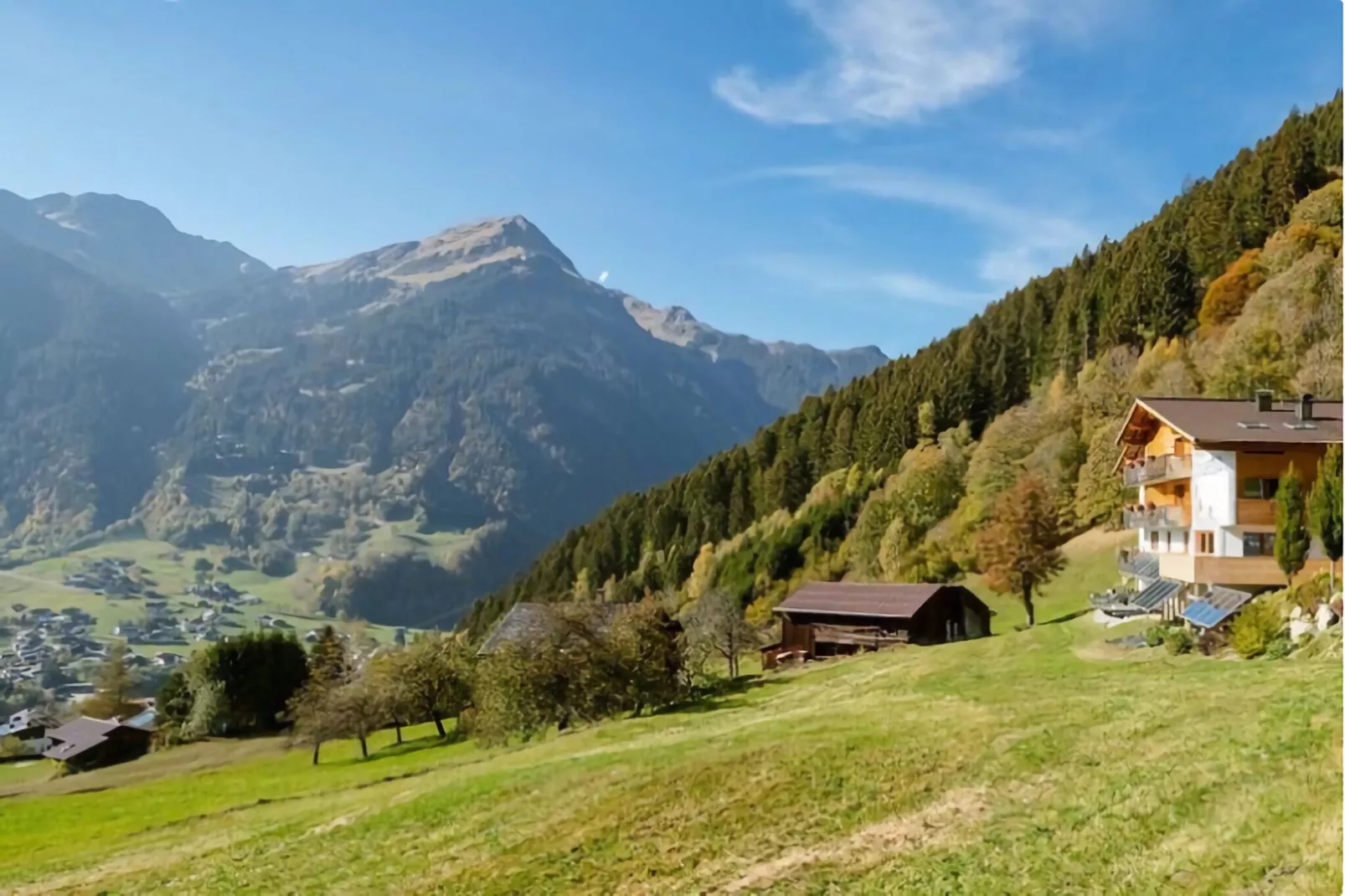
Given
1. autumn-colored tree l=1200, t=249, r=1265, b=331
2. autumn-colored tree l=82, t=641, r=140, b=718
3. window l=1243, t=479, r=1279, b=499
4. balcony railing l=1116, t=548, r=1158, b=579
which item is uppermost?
autumn-colored tree l=1200, t=249, r=1265, b=331

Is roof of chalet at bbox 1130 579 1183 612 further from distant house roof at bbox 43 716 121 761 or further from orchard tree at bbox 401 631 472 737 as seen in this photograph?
distant house roof at bbox 43 716 121 761

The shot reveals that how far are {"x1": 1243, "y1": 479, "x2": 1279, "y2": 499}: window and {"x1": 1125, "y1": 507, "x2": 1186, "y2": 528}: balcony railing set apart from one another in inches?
200

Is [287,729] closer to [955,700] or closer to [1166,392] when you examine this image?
[955,700]

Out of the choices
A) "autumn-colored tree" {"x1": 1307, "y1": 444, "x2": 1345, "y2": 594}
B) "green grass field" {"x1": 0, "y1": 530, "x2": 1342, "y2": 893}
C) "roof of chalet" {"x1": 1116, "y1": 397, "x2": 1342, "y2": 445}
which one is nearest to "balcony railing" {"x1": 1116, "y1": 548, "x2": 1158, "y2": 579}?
"roof of chalet" {"x1": 1116, "y1": 397, "x2": 1342, "y2": 445}

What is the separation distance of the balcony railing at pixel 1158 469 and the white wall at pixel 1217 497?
4.64ft

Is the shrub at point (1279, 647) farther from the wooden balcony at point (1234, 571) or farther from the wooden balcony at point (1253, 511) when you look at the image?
the wooden balcony at point (1253, 511)

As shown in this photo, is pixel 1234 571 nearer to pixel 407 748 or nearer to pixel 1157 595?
pixel 1157 595

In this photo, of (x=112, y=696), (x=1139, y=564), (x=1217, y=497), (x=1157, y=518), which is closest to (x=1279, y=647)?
(x=1217, y=497)

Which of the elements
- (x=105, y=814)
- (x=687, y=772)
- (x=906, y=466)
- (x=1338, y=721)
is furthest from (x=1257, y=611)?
(x=906, y=466)

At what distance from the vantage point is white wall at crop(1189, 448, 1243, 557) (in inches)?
1665

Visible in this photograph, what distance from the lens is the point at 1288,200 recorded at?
346 feet

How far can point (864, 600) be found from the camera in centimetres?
6712

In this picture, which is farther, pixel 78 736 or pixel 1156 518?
pixel 78 736

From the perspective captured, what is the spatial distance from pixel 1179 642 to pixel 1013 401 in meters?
94.0
